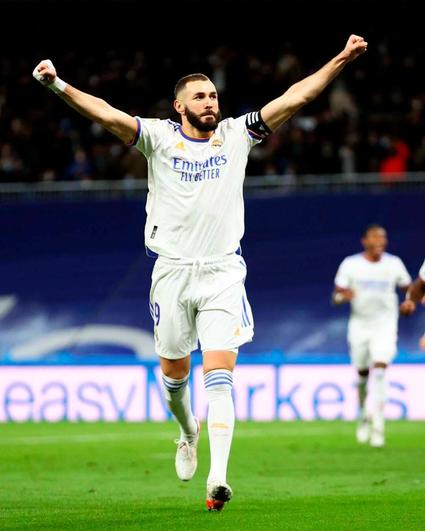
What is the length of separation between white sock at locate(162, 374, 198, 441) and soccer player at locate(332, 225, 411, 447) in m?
7.74

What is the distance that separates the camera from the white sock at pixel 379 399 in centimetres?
1689

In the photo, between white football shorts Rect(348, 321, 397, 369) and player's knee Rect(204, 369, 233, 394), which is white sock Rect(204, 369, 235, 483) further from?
white football shorts Rect(348, 321, 397, 369)

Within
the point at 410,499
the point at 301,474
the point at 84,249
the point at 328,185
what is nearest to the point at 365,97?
the point at 328,185

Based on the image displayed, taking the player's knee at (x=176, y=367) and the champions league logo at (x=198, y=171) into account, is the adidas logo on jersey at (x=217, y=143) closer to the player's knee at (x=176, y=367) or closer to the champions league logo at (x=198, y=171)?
the champions league logo at (x=198, y=171)

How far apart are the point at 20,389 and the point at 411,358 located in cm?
606

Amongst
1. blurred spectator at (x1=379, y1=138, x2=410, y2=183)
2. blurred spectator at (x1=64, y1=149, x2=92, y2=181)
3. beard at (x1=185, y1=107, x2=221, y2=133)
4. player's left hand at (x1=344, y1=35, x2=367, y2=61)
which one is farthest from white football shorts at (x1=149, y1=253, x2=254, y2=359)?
blurred spectator at (x1=379, y1=138, x2=410, y2=183)

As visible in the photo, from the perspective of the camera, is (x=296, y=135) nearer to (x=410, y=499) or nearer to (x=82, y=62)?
(x=82, y=62)

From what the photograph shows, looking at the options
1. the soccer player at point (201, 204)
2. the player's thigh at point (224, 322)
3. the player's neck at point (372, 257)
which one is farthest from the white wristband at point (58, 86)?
the player's neck at point (372, 257)

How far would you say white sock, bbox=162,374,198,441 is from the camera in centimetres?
1044

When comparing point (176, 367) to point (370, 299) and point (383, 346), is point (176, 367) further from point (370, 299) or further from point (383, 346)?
point (370, 299)

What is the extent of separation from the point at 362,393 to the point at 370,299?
52.2 inches

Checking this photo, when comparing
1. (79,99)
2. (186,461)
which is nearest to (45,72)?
(79,99)

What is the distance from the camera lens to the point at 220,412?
372 inches

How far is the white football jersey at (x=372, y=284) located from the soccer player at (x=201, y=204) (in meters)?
9.01
